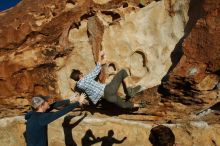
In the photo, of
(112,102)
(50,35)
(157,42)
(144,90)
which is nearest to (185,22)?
(157,42)

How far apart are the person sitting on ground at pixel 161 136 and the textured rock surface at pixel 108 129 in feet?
0.68

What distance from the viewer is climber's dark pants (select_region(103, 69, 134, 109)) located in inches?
337

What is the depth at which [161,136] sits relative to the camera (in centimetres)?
789

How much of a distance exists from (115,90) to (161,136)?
1256 mm

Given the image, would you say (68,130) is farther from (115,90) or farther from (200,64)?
(200,64)

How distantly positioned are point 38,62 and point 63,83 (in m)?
0.67

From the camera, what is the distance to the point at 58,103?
7.77m

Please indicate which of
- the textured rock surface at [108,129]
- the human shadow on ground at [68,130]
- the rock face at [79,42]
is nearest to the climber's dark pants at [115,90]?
the rock face at [79,42]

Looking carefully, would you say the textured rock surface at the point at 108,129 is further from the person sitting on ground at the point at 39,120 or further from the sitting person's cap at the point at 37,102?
the sitting person's cap at the point at 37,102

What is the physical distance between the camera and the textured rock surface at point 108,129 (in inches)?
350

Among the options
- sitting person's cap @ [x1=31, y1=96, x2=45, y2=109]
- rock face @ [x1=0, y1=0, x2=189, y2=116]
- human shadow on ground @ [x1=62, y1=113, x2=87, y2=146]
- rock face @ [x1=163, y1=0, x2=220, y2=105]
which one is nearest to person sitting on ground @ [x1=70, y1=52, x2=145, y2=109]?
rock face @ [x1=0, y1=0, x2=189, y2=116]

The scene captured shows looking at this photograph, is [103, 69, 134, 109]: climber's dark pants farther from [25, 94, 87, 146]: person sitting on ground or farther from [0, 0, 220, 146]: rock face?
[25, 94, 87, 146]: person sitting on ground

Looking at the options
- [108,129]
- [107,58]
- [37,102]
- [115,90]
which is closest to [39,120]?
[37,102]

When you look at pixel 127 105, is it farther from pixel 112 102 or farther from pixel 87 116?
pixel 87 116
